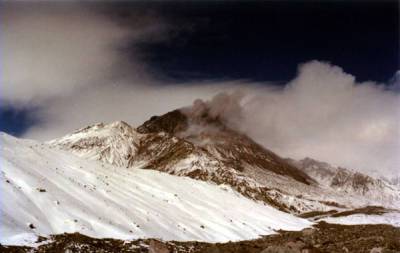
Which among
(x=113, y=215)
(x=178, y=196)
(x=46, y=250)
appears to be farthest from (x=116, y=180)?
(x=46, y=250)

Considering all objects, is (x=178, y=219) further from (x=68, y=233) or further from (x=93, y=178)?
(x=68, y=233)

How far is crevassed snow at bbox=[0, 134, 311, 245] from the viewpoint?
3631 centimetres

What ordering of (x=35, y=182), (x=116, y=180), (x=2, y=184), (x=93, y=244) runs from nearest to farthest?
(x=93, y=244)
(x=2, y=184)
(x=35, y=182)
(x=116, y=180)

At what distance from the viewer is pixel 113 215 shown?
43344 millimetres

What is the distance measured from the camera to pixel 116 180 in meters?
56.0

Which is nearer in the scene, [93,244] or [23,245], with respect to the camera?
[23,245]

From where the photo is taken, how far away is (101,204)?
4475 cm

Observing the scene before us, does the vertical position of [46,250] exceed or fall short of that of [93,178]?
it falls short

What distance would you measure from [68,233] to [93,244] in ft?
8.97

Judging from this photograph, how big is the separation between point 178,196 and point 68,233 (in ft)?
88.6

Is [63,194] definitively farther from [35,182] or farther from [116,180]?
[116,180]

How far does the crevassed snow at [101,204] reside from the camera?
36312 mm

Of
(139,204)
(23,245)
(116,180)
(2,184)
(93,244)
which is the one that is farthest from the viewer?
(116,180)

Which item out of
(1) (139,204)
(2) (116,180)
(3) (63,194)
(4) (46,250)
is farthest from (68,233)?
(2) (116,180)
